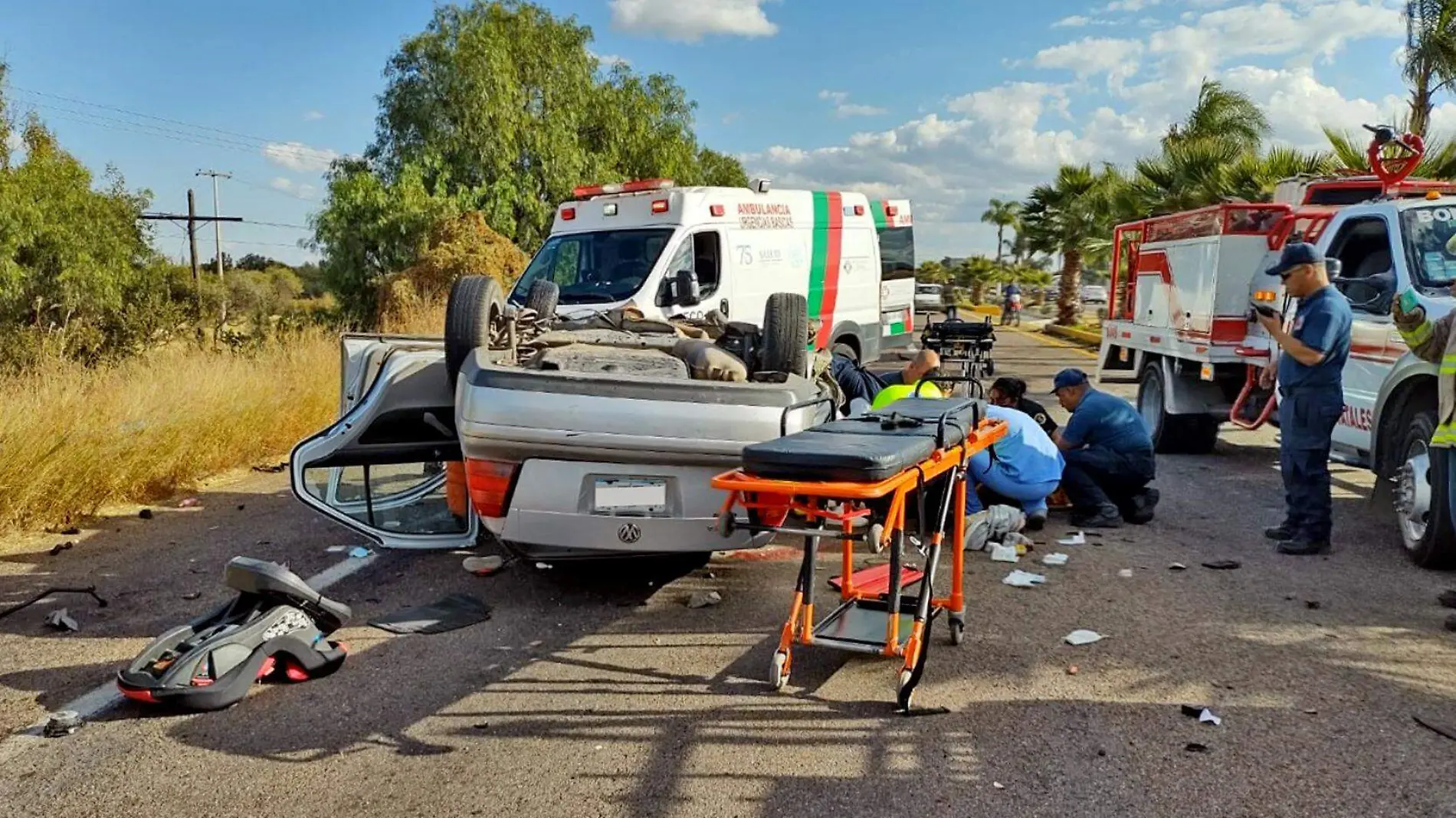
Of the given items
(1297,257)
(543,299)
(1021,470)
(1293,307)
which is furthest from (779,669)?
(1293,307)

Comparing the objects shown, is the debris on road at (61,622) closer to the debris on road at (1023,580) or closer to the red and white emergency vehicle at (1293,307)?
the debris on road at (1023,580)

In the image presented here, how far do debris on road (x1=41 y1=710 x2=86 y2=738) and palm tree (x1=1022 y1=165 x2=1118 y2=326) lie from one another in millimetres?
27641

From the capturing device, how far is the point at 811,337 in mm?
7848

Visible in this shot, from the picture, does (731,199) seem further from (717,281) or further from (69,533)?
(69,533)

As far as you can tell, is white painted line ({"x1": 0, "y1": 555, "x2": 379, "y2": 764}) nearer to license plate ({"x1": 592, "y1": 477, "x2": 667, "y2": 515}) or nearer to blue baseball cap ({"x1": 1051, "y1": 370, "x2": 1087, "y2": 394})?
license plate ({"x1": 592, "y1": 477, "x2": 667, "y2": 515})

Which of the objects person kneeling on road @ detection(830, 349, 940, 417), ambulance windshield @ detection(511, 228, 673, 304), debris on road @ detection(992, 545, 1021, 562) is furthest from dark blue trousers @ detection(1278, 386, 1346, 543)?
ambulance windshield @ detection(511, 228, 673, 304)

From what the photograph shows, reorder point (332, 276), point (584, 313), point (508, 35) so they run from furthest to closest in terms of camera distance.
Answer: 1. point (508, 35)
2. point (332, 276)
3. point (584, 313)

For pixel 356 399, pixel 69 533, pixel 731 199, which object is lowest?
pixel 69 533

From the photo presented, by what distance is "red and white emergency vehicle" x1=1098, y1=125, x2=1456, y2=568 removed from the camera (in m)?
6.19

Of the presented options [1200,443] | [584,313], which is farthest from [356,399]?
[1200,443]

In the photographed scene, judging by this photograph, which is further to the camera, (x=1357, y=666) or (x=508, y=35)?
(x=508, y=35)

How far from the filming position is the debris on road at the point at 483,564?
5883 mm

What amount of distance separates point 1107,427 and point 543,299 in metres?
4.06

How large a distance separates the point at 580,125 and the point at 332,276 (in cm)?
875
